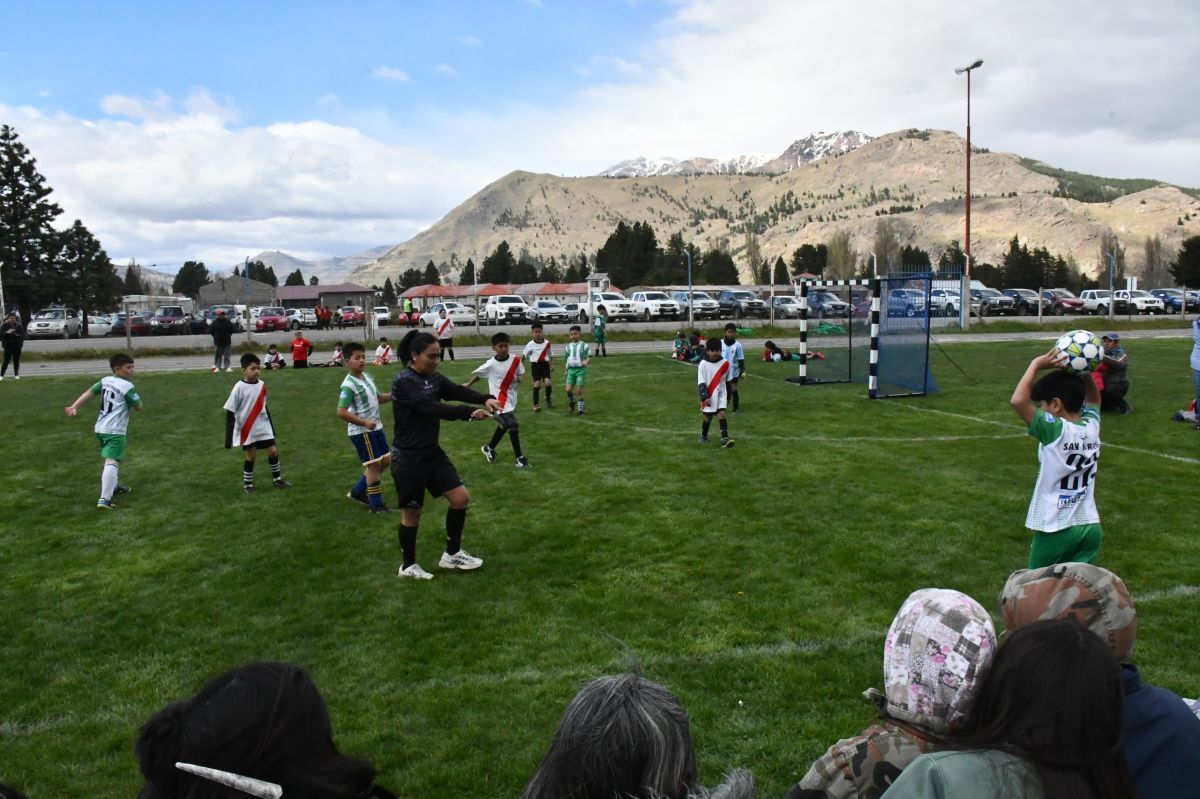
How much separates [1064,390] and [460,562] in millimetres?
4959

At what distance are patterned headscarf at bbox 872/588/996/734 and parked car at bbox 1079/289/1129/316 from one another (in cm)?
5664

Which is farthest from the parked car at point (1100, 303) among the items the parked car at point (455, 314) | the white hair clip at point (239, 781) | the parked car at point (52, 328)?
the parked car at point (52, 328)

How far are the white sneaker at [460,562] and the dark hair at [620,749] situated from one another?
5627 millimetres

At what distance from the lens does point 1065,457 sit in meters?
5.14

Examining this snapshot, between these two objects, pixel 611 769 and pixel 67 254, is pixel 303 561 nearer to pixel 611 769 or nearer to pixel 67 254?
pixel 611 769

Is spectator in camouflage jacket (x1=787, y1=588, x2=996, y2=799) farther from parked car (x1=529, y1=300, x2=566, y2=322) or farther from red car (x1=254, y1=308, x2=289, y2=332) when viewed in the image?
red car (x1=254, y1=308, x2=289, y2=332)

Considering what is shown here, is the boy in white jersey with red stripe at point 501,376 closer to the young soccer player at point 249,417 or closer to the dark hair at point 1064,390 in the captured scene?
the young soccer player at point 249,417

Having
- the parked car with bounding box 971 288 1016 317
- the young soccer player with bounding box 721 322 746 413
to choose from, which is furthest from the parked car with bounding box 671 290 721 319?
the young soccer player with bounding box 721 322 746 413

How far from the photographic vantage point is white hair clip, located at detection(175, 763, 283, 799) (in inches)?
71.7

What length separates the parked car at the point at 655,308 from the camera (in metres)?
48.7

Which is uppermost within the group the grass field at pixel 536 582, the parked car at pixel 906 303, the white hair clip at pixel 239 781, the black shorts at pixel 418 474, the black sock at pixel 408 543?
the parked car at pixel 906 303

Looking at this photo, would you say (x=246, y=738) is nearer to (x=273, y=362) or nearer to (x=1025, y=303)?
(x=273, y=362)

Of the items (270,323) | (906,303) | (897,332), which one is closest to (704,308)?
(270,323)

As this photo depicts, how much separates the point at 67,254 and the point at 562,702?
218 ft
